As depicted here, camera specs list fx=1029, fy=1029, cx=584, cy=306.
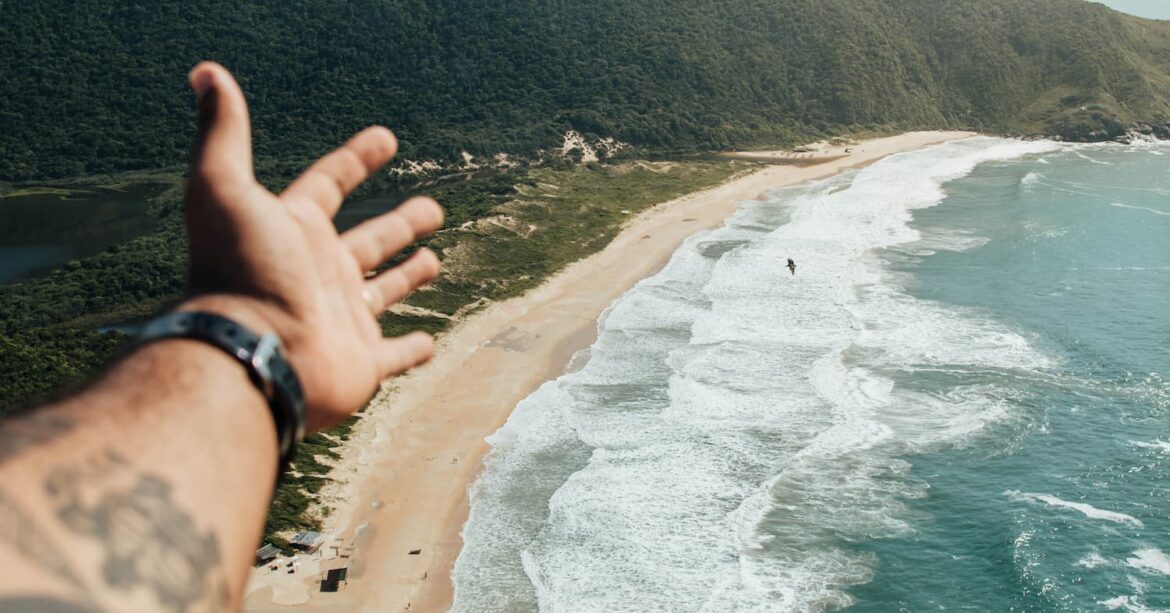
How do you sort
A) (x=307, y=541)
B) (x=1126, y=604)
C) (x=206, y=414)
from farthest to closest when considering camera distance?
1. (x=307, y=541)
2. (x=1126, y=604)
3. (x=206, y=414)

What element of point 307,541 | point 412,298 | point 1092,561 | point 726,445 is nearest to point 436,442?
point 307,541

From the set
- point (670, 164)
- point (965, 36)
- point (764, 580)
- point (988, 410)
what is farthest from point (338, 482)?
point (965, 36)

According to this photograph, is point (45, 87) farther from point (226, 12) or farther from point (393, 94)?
point (393, 94)

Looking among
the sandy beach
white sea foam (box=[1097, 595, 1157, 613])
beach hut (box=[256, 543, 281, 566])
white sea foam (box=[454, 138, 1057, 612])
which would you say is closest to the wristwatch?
white sea foam (box=[454, 138, 1057, 612])

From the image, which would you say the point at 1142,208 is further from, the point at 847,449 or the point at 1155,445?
the point at 847,449

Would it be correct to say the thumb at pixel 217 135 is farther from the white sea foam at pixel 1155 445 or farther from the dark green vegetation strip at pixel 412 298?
the white sea foam at pixel 1155 445

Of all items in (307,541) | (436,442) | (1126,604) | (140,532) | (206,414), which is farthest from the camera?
(436,442)
